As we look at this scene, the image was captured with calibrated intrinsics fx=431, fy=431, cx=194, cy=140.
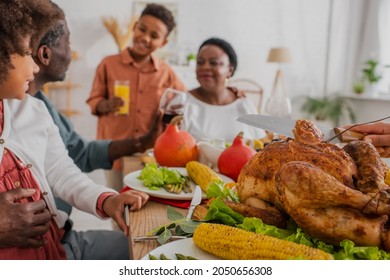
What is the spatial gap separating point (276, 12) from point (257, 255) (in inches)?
151

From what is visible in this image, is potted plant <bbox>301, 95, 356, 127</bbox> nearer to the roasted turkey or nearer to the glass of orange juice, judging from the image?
the glass of orange juice

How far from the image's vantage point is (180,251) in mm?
481

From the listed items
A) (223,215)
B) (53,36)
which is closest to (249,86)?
(53,36)

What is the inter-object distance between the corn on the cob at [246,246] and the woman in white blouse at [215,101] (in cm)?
123

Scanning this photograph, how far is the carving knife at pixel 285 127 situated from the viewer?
63 centimetres

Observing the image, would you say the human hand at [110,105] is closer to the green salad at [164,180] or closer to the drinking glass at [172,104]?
the drinking glass at [172,104]

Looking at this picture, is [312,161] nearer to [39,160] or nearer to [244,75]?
[39,160]

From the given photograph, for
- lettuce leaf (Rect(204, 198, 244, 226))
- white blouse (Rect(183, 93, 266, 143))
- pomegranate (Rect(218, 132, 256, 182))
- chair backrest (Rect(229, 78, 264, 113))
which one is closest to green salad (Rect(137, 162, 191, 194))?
pomegranate (Rect(218, 132, 256, 182))

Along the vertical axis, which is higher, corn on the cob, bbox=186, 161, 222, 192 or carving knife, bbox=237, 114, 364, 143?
carving knife, bbox=237, 114, 364, 143

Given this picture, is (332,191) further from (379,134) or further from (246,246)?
(379,134)

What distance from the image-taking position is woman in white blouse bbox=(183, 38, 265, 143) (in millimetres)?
1781

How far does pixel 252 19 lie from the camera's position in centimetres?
410

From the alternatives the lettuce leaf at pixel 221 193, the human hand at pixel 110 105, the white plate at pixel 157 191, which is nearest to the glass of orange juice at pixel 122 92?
the human hand at pixel 110 105

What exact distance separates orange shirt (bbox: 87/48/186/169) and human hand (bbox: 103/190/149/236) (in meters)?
1.34
